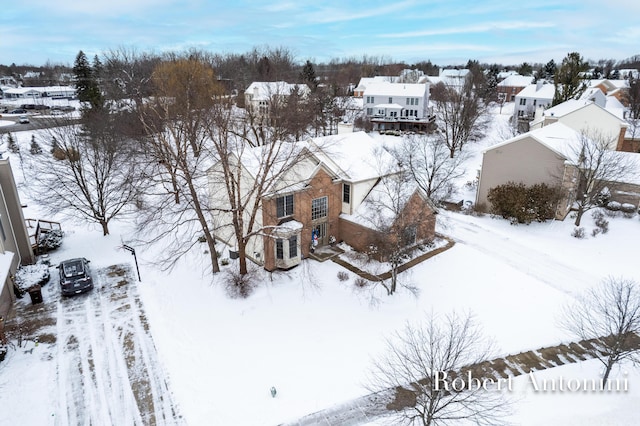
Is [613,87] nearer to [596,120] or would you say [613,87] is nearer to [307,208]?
[596,120]

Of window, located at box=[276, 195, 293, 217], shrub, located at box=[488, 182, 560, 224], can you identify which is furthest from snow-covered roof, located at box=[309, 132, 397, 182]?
shrub, located at box=[488, 182, 560, 224]

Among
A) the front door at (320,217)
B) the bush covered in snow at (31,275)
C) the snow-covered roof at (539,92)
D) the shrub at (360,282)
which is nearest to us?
A: the bush covered in snow at (31,275)

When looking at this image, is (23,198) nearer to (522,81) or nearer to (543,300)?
(543,300)

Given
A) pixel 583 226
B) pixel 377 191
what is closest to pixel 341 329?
pixel 377 191

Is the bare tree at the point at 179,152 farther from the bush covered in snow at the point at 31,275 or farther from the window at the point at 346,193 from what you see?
the window at the point at 346,193

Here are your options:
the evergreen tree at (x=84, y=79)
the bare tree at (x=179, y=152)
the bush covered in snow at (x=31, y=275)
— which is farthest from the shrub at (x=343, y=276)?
the evergreen tree at (x=84, y=79)

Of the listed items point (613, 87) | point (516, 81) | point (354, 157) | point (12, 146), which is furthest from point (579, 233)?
point (516, 81)

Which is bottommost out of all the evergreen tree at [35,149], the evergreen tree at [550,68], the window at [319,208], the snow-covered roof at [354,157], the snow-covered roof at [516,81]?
the window at [319,208]
